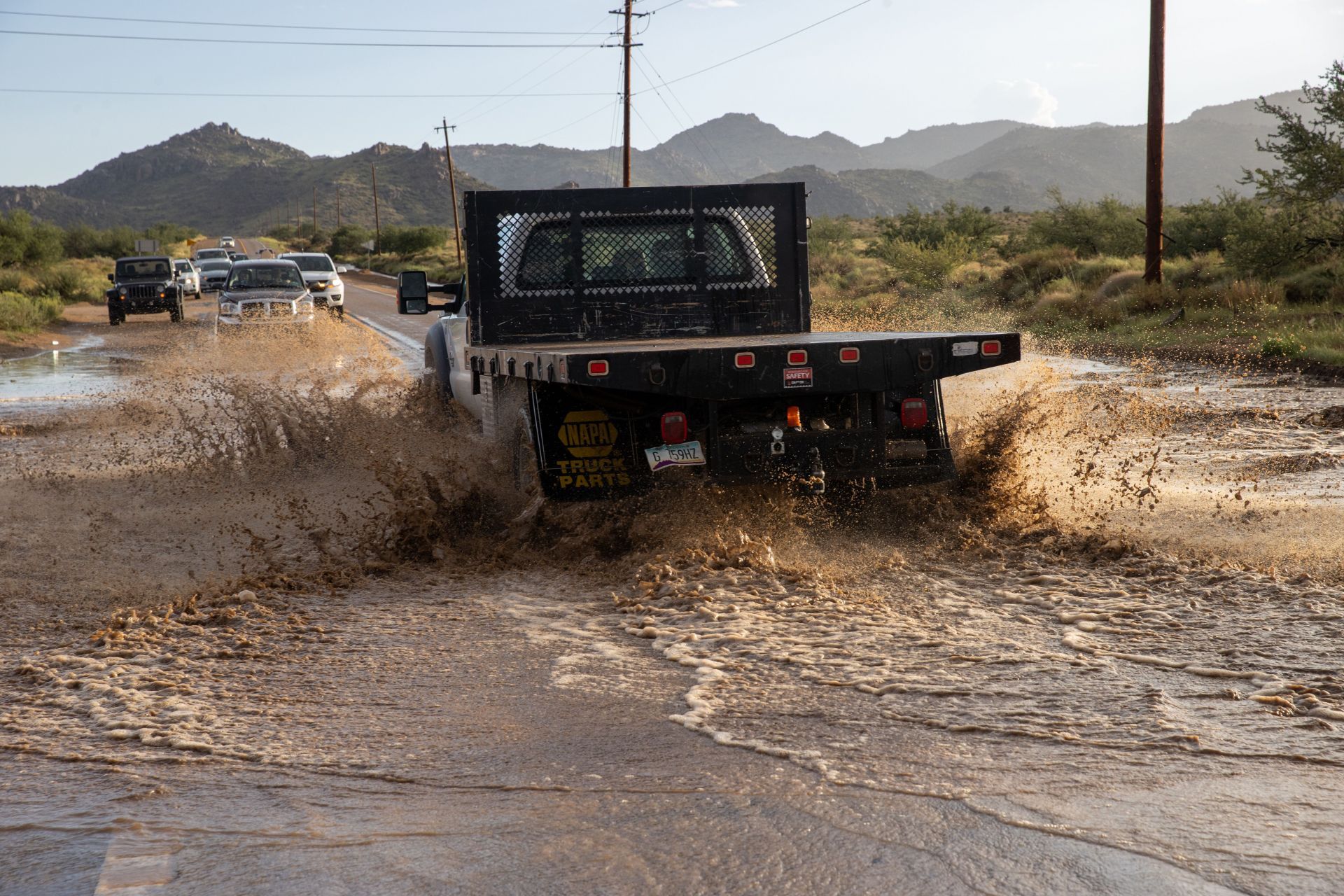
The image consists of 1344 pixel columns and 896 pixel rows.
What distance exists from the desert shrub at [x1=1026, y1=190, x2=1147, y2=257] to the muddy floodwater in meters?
25.6

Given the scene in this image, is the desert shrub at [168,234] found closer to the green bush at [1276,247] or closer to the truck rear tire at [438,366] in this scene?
the green bush at [1276,247]

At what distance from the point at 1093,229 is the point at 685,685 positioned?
33091 mm

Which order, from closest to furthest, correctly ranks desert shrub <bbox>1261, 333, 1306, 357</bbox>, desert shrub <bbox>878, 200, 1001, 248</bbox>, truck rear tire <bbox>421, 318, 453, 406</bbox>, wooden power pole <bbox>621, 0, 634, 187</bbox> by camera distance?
truck rear tire <bbox>421, 318, 453, 406</bbox> → desert shrub <bbox>1261, 333, 1306, 357</bbox> → wooden power pole <bbox>621, 0, 634, 187</bbox> → desert shrub <bbox>878, 200, 1001, 248</bbox>

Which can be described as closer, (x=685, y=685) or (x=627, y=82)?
(x=685, y=685)

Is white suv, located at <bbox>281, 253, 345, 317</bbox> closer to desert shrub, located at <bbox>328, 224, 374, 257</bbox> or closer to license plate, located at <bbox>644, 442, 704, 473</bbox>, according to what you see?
license plate, located at <bbox>644, 442, 704, 473</bbox>

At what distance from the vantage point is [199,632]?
5305mm

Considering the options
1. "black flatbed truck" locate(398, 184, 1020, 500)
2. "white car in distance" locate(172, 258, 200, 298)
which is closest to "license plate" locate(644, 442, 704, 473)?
"black flatbed truck" locate(398, 184, 1020, 500)

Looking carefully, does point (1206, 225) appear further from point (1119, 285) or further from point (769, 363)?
point (769, 363)

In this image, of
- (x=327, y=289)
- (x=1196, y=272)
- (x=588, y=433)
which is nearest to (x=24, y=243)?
(x=327, y=289)

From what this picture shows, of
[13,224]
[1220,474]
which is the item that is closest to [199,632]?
[1220,474]

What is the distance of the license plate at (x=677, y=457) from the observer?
20.8 ft

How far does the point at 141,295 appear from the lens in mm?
33375

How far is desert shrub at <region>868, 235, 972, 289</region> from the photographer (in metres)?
33.9

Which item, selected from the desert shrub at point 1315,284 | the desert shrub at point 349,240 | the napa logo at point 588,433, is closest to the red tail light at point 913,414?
the napa logo at point 588,433
